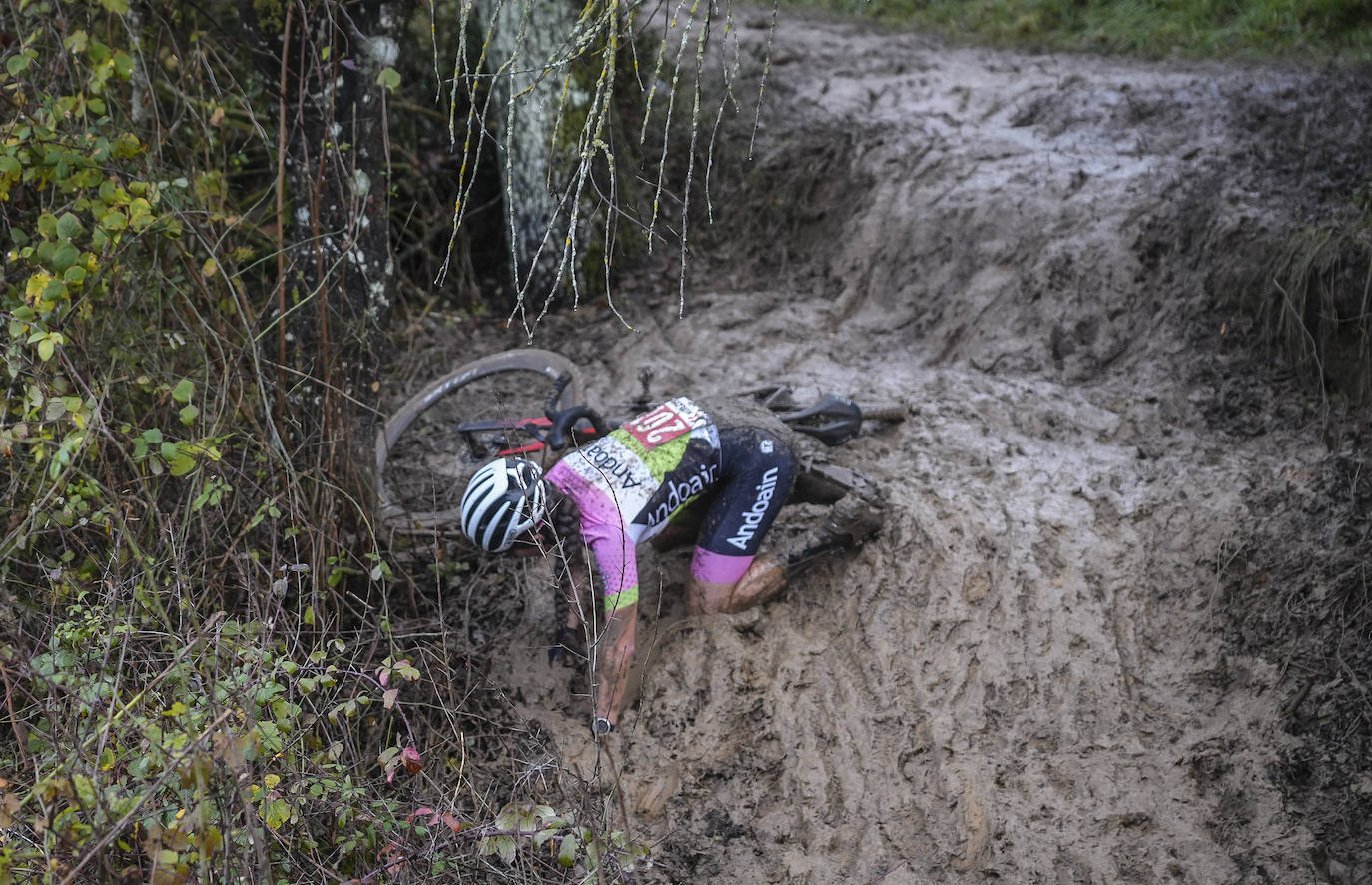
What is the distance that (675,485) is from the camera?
12.9ft

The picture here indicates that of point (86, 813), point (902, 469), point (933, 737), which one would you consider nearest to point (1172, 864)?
point (933, 737)

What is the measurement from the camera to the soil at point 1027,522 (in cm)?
357

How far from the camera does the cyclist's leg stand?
160 inches

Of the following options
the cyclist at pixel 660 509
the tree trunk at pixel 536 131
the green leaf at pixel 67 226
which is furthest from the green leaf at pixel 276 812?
the tree trunk at pixel 536 131

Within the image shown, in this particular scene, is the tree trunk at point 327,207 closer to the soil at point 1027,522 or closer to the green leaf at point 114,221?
the green leaf at point 114,221

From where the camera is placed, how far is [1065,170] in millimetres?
5891

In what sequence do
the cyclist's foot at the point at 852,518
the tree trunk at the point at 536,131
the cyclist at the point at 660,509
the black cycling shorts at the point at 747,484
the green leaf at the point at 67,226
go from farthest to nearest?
the tree trunk at the point at 536,131 < the cyclist's foot at the point at 852,518 < the black cycling shorts at the point at 747,484 < the cyclist at the point at 660,509 < the green leaf at the point at 67,226

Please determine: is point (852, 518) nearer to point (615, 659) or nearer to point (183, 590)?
point (615, 659)

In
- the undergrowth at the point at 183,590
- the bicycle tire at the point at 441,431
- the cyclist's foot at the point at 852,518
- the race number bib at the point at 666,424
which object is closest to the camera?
the undergrowth at the point at 183,590

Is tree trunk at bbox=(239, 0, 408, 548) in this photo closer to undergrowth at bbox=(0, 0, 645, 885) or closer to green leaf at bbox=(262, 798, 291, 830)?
undergrowth at bbox=(0, 0, 645, 885)

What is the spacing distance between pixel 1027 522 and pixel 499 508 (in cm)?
225

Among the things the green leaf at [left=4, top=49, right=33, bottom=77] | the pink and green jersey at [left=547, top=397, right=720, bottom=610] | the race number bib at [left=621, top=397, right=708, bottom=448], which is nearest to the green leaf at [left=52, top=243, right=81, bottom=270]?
the green leaf at [left=4, top=49, right=33, bottom=77]

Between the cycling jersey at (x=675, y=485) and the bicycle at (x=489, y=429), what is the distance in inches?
9.3

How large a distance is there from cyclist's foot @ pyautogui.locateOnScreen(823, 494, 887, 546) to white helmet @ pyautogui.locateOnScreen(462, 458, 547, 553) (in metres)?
1.32
